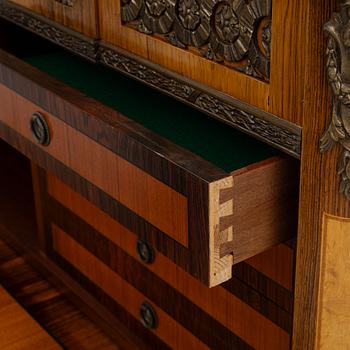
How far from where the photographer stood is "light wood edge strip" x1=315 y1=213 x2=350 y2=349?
2.58ft

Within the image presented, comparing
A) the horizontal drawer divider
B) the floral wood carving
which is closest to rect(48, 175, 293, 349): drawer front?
the horizontal drawer divider

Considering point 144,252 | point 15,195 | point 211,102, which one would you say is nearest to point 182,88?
point 211,102

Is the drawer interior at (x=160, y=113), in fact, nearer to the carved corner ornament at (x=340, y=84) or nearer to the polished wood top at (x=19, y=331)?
the carved corner ornament at (x=340, y=84)

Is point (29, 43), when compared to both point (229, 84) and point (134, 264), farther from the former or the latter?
point (229, 84)

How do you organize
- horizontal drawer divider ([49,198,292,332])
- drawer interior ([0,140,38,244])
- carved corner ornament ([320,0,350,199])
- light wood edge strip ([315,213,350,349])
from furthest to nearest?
1. drawer interior ([0,140,38,244])
2. horizontal drawer divider ([49,198,292,332])
3. light wood edge strip ([315,213,350,349])
4. carved corner ornament ([320,0,350,199])

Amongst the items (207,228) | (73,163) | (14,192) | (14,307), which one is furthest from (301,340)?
(14,192)

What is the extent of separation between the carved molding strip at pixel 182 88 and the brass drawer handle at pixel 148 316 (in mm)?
374

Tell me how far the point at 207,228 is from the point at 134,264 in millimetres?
481

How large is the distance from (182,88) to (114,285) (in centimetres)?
48

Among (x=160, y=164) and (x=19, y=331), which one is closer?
(x=160, y=164)

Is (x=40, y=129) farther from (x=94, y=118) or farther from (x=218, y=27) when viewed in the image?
(x=218, y=27)

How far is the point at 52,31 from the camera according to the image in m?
1.12

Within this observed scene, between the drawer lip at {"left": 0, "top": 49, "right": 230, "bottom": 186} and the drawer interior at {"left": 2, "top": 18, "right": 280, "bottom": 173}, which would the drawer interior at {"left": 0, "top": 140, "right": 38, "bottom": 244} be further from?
the drawer lip at {"left": 0, "top": 49, "right": 230, "bottom": 186}

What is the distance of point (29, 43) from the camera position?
1297mm
